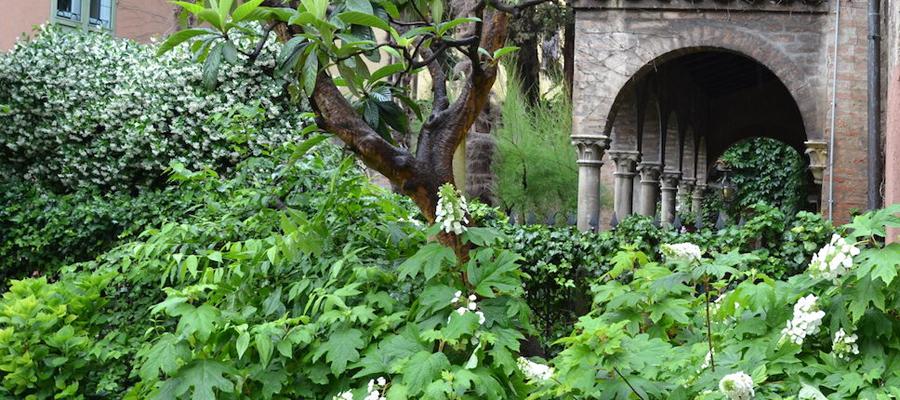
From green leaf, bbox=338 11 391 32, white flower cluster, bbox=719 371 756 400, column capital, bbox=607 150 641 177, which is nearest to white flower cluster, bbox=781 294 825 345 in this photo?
white flower cluster, bbox=719 371 756 400

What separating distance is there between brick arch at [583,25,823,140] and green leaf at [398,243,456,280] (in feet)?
37.5

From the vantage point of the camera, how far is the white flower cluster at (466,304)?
3.82m

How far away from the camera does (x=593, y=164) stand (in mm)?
15602

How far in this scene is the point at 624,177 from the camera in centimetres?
1895

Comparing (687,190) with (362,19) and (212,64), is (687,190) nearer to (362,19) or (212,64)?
(362,19)

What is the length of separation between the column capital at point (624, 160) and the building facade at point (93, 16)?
7.68 m

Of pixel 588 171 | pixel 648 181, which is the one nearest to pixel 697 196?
pixel 648 181

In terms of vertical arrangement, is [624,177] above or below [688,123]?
below

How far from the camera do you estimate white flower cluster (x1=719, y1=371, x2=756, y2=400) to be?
2949mm

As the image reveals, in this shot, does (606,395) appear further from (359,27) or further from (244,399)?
(359,27)

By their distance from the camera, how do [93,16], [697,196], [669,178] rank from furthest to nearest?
1. [697,196]
2. [669,178]
3. [93,16]

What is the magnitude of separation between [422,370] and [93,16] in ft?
55.6

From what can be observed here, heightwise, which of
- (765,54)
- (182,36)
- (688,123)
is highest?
(765,54)

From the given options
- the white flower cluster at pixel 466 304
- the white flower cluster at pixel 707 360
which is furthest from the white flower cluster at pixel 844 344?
the white flower cluster at pixel 466 304
